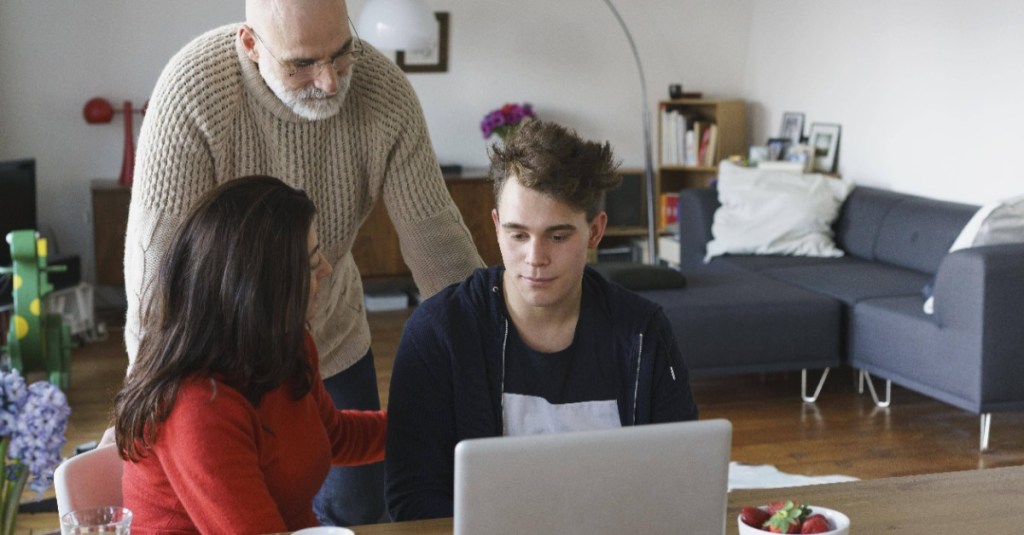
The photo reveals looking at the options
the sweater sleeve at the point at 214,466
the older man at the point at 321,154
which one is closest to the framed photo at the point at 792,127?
the older man at the point at 321,154

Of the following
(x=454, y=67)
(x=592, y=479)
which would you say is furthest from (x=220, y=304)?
(x=454, y=67)

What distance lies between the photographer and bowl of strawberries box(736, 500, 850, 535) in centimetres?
151

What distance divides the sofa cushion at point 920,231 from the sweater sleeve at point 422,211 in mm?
2941

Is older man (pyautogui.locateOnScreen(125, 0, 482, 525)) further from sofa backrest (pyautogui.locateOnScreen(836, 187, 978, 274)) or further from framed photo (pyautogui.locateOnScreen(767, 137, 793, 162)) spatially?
framed photo (pyautogui.locateOnScreen(767, 137, 793, 162))

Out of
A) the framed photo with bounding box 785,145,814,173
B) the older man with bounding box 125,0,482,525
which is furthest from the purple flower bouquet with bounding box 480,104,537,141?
the older man with bounding box 125,0,482,525

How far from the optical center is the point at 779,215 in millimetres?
5578

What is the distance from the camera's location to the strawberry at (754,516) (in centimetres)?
154

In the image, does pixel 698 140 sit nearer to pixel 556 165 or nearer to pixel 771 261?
pixel 771 261

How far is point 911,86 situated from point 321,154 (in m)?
4.08

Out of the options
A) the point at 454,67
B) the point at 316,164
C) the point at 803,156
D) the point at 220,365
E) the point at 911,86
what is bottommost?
the point at 220,365

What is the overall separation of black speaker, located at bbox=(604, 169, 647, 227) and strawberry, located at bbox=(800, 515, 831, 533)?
215 inches

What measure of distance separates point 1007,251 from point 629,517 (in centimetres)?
306

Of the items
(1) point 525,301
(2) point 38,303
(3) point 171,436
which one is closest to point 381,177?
(1) point 525,301

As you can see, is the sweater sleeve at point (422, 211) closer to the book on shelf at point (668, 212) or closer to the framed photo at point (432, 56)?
the framed photo at point (432, 56)
